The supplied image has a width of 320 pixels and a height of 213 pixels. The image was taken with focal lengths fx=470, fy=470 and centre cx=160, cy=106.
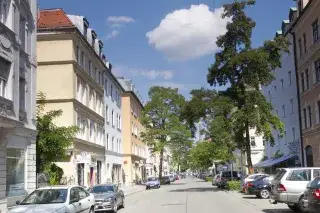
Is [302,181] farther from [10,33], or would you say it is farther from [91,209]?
[10,33]

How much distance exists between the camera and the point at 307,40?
1529 inches

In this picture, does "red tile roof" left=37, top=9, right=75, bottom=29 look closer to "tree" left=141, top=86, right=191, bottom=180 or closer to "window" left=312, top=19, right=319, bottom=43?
"window" left=312, top=19, right=319, bottom=43

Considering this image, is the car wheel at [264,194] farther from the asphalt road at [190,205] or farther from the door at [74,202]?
the door at [74,202]

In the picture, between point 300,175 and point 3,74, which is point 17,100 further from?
point 300,175

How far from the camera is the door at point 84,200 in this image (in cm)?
1523

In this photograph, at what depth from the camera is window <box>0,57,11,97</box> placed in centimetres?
2164

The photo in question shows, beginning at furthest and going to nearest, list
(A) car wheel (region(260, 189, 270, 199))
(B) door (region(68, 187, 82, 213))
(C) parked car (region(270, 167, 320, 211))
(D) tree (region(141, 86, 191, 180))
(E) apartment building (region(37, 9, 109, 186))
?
1. (D) tree (region(141, 86, 191, 180))
2. (E) apartment building (region(37, 9, 109, 186))
3. (A) car wheel (region(260, 189, 270, 199))
4. (C) parked car (region(270, 167, 320, 211))
5. (B) door (region(68, 187, 82, 213))

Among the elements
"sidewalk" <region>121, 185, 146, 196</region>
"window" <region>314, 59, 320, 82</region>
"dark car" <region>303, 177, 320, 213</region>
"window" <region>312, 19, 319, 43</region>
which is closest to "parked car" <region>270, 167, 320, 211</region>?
"dark car" <region>303, 177, 320, 213</region>

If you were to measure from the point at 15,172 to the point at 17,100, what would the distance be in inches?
150

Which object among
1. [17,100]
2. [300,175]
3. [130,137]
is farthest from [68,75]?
[130,137]

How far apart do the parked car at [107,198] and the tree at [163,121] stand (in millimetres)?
46136

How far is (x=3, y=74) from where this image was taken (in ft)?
71.6

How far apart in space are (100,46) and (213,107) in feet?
50.9

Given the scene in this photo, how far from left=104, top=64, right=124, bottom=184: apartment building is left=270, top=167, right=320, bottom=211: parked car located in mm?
31978
